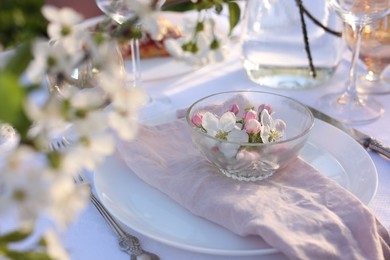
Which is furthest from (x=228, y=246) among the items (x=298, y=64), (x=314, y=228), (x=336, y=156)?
(x=298, y=64)

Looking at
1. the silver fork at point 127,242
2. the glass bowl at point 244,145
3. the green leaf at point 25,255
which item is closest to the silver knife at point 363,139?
the glass bowl at point 244,145

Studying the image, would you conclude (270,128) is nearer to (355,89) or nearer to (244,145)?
(244,145)

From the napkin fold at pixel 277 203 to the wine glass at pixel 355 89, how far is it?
24 centimetres

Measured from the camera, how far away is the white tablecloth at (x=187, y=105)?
526mm

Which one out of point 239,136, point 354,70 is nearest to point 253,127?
point 239,136

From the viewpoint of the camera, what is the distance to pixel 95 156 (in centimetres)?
25

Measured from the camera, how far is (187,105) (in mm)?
832

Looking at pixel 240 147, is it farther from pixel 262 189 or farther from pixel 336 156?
pixel 336 156

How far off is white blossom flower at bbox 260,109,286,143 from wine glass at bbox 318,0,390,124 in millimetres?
208

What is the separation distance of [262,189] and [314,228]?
80 mm

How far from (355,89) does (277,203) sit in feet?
1.25

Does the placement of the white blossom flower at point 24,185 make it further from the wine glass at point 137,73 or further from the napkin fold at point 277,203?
the wine glass at point 137,73

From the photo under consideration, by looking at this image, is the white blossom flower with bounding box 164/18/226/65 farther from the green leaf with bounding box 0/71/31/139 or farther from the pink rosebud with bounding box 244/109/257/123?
the green leaf with bounding box 0/71/31/139

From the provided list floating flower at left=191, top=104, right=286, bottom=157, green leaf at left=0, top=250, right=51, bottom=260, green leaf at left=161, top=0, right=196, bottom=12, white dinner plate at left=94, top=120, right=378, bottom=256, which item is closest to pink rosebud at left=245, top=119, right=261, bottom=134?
floating flower at left=191, top=104, right=286, bottom=157
